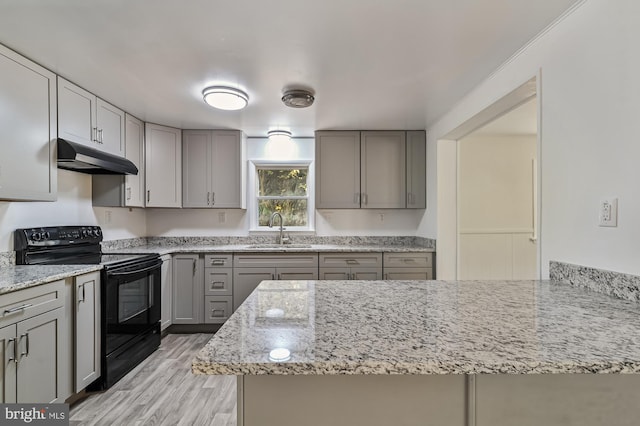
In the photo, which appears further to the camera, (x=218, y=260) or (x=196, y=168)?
(x=196, y=168)

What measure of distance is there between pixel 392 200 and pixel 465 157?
1.31 meters

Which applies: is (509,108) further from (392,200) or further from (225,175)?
(225,175)

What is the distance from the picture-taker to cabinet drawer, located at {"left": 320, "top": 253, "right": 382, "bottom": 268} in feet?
10.9

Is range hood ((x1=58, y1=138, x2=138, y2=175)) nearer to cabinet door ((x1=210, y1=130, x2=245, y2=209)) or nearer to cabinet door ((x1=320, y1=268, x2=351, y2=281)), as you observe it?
cabinet door ((x1=210, y1=130, x2=245, y2=209))

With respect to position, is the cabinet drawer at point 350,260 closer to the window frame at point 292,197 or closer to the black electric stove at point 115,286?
the window frame at point 292,197

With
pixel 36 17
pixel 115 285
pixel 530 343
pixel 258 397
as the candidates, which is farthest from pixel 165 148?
pixel 530 343

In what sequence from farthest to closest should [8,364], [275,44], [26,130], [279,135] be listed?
[279,135] < [26,130] < [275,44] < [8,364]

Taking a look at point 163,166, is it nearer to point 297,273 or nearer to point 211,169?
point 211,169

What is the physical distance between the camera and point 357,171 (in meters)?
3.64

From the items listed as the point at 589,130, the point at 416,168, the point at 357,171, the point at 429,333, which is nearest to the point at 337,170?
the point at 357,171

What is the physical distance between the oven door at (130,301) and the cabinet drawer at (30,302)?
1.29ft

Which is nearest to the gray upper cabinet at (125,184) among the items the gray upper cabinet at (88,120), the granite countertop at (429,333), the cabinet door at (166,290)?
the gray upper cabinet at (88,120)

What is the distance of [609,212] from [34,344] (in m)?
2.89

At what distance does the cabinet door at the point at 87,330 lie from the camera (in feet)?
6.53
